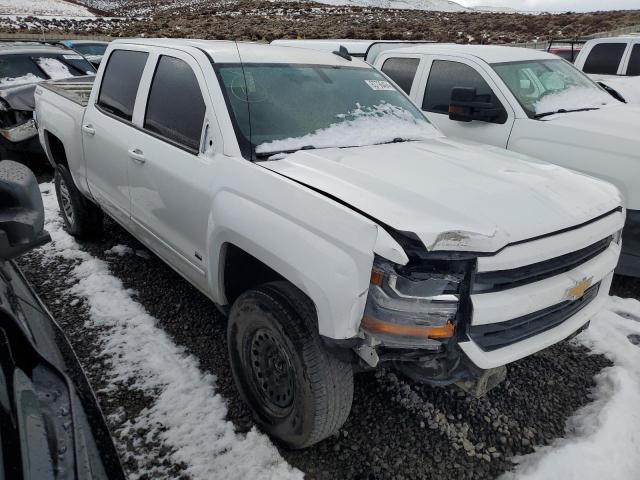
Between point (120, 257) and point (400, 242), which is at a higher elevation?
point (400, 242)

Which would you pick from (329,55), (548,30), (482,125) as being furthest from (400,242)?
(548,30)

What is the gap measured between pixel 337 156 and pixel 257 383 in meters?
1.25

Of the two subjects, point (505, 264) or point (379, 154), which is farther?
point (379, 154)

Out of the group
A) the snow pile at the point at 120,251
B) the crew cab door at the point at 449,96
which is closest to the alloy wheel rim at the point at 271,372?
the snow pile at the point at 120,251

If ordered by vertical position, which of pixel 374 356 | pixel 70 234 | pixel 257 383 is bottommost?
pixel 70 234

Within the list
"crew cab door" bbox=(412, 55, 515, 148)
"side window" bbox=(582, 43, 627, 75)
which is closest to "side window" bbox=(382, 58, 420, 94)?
"crew cab door" bbox=(412, 55, 515, 148)

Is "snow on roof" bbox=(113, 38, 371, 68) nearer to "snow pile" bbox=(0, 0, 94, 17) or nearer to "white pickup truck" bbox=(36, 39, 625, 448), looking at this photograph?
"white pickup truck" bbox=(36, 39, 625, 448)

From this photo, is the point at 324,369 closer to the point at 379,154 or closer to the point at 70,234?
the point at 379,154

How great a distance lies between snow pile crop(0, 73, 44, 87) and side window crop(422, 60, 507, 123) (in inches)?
222

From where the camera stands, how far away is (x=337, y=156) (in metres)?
2.62

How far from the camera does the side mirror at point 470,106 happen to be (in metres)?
4.50

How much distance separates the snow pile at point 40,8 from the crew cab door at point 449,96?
53783 millimetres

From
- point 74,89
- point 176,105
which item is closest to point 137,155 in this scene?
point 176,105

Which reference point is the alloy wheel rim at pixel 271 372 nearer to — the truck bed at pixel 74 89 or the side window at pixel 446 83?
the truck bed at pixel 74 89
